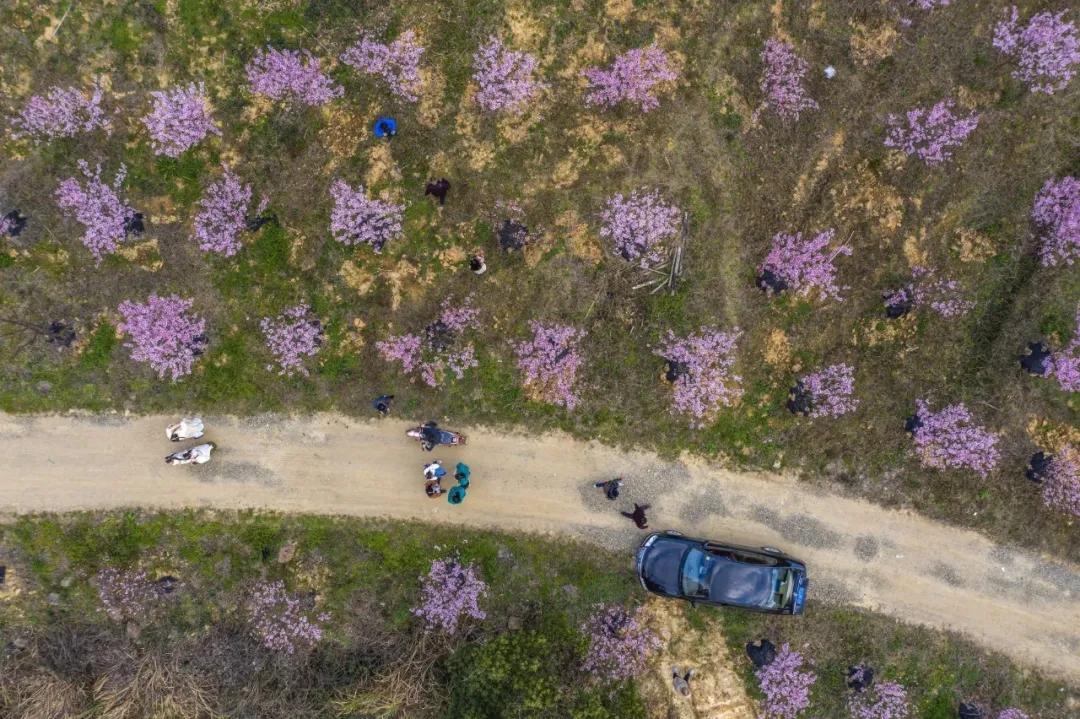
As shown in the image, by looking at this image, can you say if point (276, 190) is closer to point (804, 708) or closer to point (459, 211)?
point (459, 211)

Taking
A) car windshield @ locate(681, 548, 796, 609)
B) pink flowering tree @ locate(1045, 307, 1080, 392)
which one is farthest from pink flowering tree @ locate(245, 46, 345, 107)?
pink flowering tree @ locate(1045, 307, 1080, 392)

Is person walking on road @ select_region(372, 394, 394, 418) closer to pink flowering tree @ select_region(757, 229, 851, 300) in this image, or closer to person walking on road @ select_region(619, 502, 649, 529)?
person walking on road @ select_region(619, 502, 649, 529)

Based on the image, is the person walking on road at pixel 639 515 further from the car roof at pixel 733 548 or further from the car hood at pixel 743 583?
the car hood at pixel 743 583

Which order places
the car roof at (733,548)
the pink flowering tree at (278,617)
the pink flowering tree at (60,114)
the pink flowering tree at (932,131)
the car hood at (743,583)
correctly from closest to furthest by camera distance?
the car hood at (743,583)
the car roof at (733,548)
the pink flowering tree at (60,114)
the pink flowering tree at (932,131)
the pink flowering tree at (278,617)

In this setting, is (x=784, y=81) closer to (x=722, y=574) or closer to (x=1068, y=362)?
(x=1068, y=362)

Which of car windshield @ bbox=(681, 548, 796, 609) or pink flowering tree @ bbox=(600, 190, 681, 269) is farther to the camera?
pink flowering tree @ bbox=(600, 190, 681, 269)

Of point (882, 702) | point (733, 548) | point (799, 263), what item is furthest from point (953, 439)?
point (882, 702)

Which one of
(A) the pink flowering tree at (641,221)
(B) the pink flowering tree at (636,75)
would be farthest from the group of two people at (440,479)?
(B) the pink flowering tree at (636,75)
